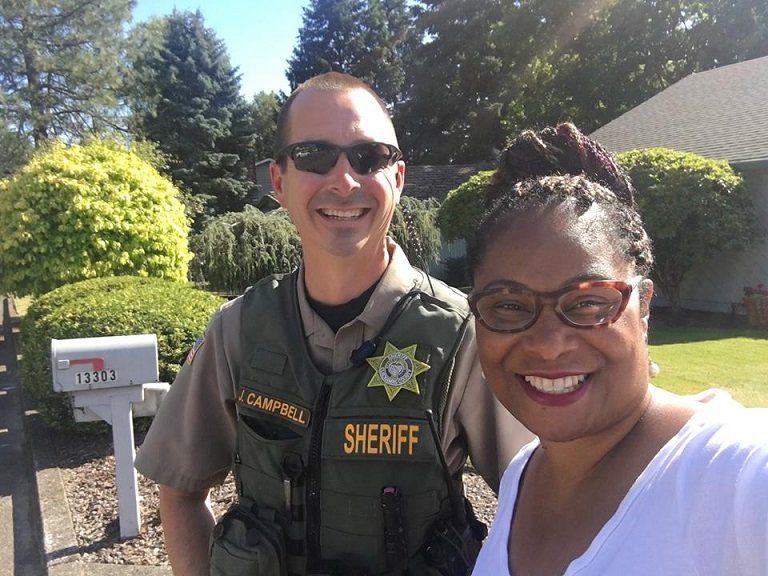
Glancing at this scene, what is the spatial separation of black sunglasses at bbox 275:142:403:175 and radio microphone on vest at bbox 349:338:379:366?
18.2 inches

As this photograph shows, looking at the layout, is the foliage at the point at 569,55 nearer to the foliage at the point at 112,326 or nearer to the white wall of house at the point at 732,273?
the white wall of house at the point at 732,273

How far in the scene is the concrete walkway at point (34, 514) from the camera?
3562 mm

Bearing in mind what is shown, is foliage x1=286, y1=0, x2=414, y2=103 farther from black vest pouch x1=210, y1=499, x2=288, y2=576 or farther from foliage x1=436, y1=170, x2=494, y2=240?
black vest pouch x1=210, y1=499, x2=288, y2=576

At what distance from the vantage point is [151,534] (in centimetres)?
388

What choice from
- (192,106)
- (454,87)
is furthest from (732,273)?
(454,87)

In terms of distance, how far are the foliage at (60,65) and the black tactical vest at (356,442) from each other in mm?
24897

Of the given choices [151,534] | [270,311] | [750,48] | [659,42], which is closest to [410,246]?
[151,534]

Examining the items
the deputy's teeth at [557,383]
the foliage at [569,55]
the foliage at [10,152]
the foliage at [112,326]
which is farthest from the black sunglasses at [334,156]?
the foliage at [569,55]

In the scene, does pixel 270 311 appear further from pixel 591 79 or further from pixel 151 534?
pixel 591 79

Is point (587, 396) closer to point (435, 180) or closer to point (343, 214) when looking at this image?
point (343, 214)

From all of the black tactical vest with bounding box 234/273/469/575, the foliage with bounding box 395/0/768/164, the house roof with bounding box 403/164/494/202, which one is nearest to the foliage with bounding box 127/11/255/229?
the house roof with bounding box 403/164/494/202

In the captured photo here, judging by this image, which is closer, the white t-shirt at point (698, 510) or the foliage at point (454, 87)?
the white t-shirt at point (698, 510)

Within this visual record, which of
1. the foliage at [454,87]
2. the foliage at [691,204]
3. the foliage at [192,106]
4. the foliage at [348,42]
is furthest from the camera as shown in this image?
the foliage at [348,42]

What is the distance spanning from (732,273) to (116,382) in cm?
1151
